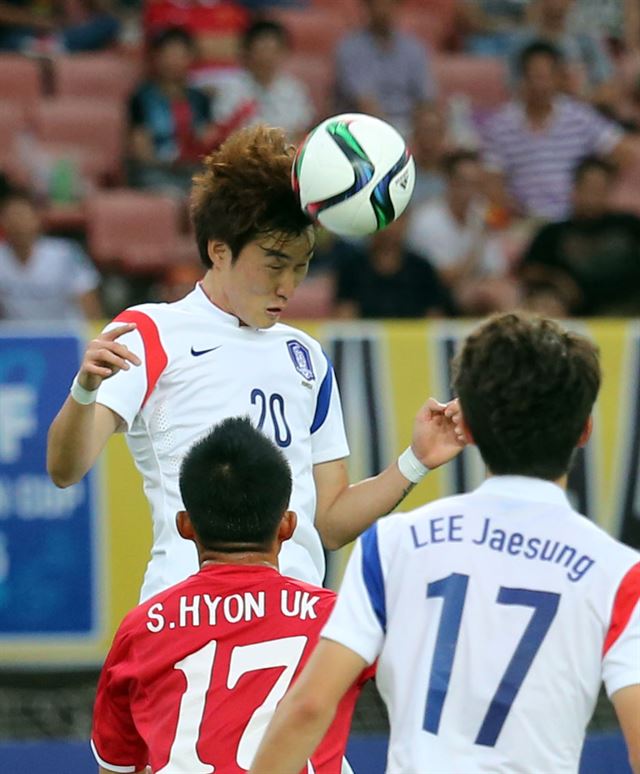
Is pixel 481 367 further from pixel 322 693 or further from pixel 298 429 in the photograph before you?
pixel 298 429

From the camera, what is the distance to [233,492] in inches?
124

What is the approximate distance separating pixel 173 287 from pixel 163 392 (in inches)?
187

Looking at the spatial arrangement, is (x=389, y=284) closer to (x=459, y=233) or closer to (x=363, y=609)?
(x=459, y=233)

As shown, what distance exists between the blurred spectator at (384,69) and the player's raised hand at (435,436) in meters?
6.81

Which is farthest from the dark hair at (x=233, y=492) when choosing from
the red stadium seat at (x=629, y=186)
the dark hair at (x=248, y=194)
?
the red stadium seat at (x=629, y=186)

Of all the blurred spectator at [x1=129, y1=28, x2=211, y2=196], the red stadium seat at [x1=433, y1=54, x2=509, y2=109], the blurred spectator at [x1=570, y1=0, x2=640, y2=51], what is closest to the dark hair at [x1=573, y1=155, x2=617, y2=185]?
the red stadium seat at [x1=433, y1=54, x2=509, y2=109]

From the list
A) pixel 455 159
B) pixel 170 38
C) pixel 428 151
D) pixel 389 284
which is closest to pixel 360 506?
pixel 389 284

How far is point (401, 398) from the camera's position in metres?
7.34

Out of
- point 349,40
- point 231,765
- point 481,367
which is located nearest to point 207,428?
point 231,765

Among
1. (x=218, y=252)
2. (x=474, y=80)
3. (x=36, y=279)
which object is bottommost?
(x=36, y=279)

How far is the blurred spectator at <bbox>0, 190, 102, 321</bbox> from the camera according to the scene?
8672mm

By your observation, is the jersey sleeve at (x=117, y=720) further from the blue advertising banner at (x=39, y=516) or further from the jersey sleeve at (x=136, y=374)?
the blue advertising banner at (x=39, y=516)

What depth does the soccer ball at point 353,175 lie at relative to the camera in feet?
12.8

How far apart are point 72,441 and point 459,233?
607 centimetres
